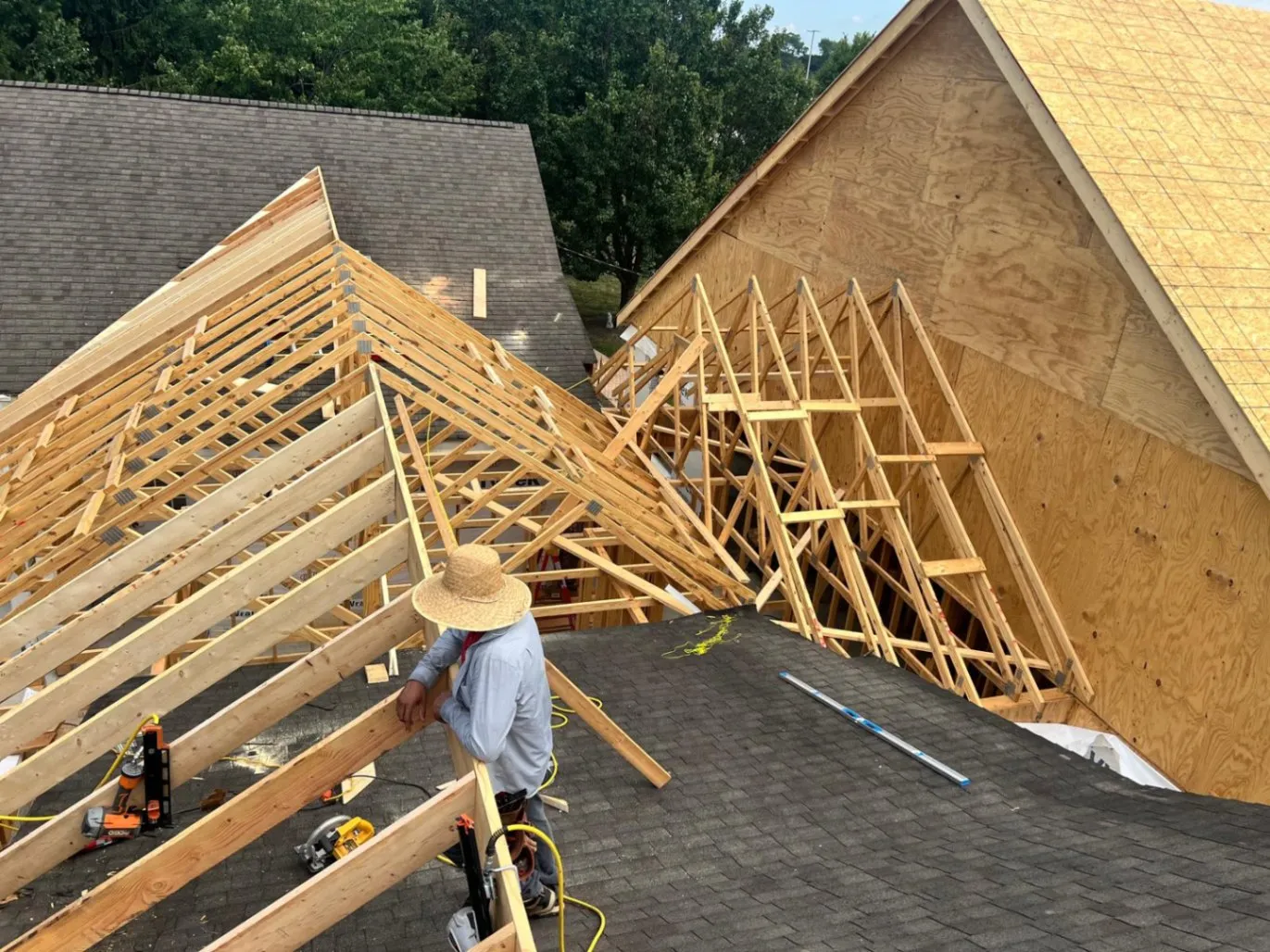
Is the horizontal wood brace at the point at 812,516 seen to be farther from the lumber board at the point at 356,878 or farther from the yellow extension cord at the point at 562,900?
the lumber board at the point at 356,878

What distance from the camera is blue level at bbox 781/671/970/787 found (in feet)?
17.4

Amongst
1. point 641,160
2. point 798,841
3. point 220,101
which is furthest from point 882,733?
point 641,160

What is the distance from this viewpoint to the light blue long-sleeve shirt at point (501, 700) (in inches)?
133

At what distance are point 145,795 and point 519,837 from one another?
5.60ft

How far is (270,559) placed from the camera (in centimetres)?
423

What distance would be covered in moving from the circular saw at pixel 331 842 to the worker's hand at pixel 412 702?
3.66 feet

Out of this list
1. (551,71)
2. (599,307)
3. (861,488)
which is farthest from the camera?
(599,307)

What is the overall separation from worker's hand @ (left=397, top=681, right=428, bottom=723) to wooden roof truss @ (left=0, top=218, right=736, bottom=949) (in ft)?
0.18

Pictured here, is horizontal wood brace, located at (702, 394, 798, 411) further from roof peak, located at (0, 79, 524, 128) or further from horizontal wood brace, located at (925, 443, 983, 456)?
roof peak, located at (0, 79, 524, 128)

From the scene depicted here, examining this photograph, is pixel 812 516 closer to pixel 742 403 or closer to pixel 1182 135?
pixel 742 403

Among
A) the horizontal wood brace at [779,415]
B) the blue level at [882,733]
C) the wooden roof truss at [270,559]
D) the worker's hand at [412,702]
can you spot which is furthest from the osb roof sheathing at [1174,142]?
the worker's hand at [412,702]

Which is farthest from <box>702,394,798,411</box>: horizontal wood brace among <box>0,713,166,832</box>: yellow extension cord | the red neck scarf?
<box>0,713,166,832</box>: yellow extension cord

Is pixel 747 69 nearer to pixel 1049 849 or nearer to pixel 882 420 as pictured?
pixel 882 420

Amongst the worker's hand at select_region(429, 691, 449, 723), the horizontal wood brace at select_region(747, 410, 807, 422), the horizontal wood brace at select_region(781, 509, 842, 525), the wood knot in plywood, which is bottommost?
the worker's hand at select_region(429, 691, 449, 723)
